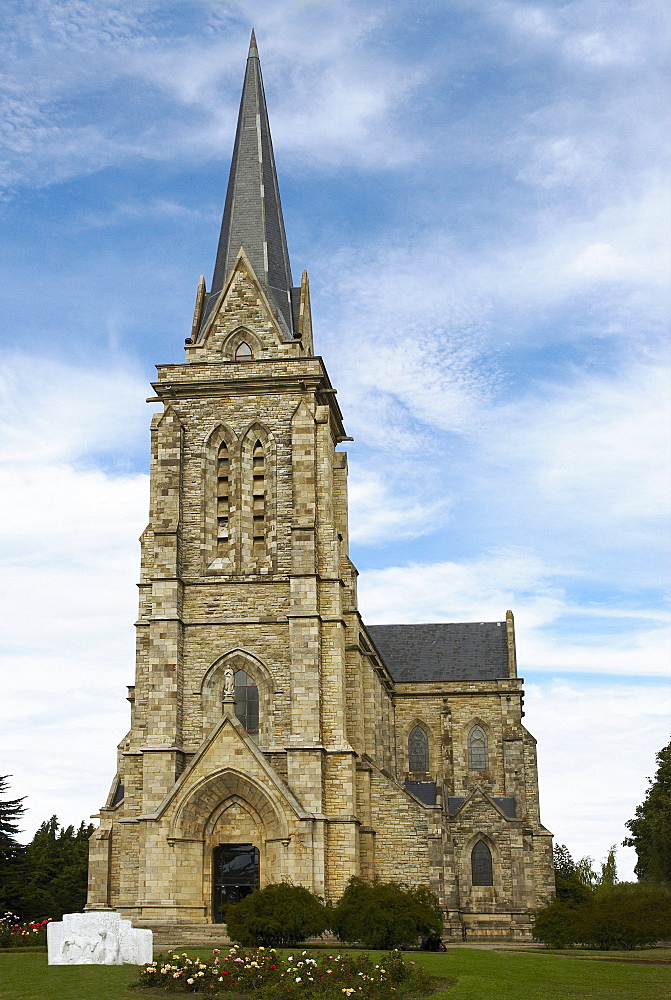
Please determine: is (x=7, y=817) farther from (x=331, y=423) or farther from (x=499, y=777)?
(x=499, y=777)

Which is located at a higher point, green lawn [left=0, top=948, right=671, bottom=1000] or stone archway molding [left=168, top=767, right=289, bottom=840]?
stone archway molding [left=168, top=767, right=289, bottom=840]

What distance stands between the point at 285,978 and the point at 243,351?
26.4 metres

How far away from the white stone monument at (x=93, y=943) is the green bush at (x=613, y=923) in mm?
14249

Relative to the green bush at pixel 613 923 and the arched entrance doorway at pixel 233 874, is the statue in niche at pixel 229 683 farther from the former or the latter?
the green bush at pixel 613 923

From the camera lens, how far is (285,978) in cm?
1766

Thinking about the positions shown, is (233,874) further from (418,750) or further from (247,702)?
(418,750)

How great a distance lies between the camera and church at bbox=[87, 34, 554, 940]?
112 ft

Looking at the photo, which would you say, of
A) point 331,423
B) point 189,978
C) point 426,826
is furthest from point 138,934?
point 331,423

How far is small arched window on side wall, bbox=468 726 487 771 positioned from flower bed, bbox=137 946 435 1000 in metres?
34.9

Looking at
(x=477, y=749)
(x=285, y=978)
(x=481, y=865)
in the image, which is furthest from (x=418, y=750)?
(x=285, y=978)

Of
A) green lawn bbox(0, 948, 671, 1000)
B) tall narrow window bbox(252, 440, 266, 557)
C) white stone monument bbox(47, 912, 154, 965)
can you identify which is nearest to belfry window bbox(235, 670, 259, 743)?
tall narrow window bbox(252, 440, 266, 557)

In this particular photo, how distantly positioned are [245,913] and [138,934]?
653cm

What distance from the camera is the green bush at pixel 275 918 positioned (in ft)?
86.7

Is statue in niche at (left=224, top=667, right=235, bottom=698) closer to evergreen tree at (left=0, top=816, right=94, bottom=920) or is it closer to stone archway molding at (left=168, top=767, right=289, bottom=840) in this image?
stone archway molding at (left=168, top=767, right=289, bottom=840)
